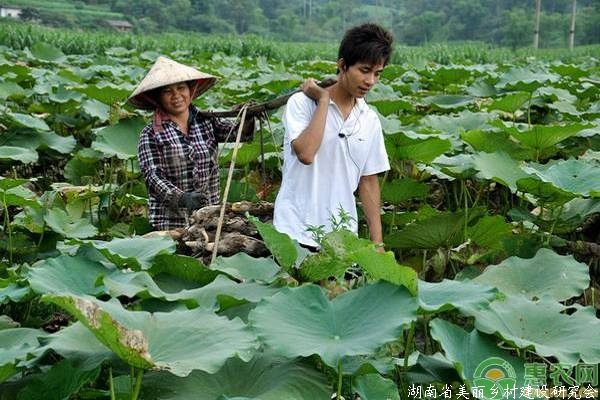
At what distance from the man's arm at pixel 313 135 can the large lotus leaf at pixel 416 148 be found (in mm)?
632

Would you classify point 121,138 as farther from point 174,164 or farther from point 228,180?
point 228,180

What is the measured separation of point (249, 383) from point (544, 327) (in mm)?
626

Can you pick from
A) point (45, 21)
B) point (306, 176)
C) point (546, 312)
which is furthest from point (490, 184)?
point (45, 21)

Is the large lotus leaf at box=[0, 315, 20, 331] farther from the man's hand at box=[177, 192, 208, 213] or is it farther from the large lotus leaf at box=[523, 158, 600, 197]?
the large lotus leaf at box=[523, 158, 600, 197]

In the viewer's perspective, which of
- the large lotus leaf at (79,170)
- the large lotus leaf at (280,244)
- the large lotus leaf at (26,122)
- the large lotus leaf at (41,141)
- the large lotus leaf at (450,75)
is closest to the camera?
the large lotus leaf at (280,244)

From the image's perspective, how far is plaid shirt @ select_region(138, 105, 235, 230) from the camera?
2869 millimetres

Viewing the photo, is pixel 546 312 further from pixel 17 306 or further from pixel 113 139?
pixel 113 139

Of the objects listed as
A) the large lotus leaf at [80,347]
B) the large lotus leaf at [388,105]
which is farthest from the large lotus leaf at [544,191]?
the large lotus leaf at [388,105]

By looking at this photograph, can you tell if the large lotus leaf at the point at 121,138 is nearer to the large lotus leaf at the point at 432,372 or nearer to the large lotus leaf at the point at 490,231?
the large lotus leaf at the point at 490,231

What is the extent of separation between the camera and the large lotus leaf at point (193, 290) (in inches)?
69.1

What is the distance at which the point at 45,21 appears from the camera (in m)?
44.2

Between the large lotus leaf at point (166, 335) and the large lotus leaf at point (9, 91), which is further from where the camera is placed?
the large lotus leaf at point (9, 91)

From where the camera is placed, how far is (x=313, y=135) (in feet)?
8.21

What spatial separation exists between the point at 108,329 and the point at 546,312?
3.06 feet
